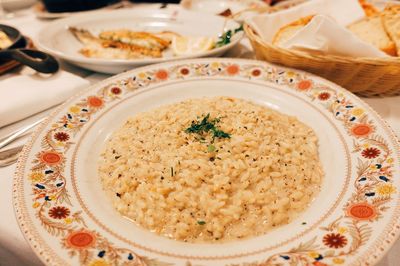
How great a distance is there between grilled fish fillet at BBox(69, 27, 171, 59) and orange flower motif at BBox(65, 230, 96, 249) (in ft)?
5.56

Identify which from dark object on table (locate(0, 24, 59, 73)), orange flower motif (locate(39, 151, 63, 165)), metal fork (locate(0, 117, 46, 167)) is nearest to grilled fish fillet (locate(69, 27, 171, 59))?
dark object on table (locate(0, 24, 59, 73))

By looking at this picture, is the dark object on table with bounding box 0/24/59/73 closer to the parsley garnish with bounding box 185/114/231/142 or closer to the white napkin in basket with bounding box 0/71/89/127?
the white napkin in basket with bounding box 0/71/89/127

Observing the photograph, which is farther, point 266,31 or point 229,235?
point 266,31

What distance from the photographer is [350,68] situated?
196 cm

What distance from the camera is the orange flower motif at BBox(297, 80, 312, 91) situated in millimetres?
2059

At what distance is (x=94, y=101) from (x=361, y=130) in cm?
141

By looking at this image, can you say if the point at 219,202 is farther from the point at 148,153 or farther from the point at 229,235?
the point at 148,153

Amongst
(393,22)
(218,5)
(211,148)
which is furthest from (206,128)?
(218,5)

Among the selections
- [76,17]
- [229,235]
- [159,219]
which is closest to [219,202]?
[229,235]

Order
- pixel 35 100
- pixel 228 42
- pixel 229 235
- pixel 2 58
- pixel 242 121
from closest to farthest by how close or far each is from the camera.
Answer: pixel 229 235
pixel 242 121
pixel 35 100
pixel 2 58
pixel 228 42

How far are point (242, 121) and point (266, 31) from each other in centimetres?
99

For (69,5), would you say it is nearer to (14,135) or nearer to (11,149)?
(14,135)

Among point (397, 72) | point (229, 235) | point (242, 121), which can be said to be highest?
point (397, 72)

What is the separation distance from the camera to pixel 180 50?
2607 millimetres
